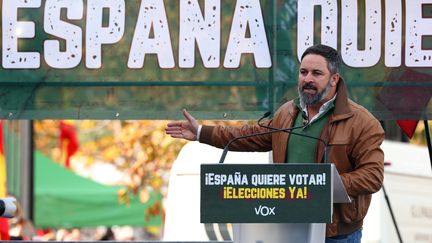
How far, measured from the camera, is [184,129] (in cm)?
685

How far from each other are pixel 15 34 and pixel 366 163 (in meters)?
2.49

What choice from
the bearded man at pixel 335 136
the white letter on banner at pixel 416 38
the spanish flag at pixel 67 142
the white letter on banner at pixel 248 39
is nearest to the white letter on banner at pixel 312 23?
the white letter on banner at pixel 248 39

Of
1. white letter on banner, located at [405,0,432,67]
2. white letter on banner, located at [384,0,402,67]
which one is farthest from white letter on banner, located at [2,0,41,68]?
white letter on banner, located at [405,0,432,67]

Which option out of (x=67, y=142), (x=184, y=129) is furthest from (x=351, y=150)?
(x=67, y=142)

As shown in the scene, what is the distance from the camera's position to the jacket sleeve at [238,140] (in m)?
6.73

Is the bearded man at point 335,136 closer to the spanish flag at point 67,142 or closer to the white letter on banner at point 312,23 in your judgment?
the white letter on banner at point 312,23

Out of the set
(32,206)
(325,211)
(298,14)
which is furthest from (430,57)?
(32,206)

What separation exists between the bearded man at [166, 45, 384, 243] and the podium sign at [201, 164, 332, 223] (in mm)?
389

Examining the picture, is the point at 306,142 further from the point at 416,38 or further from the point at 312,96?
the point at 416,38

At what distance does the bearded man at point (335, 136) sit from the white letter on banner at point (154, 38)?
132cm

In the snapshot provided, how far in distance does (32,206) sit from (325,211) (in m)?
13.3

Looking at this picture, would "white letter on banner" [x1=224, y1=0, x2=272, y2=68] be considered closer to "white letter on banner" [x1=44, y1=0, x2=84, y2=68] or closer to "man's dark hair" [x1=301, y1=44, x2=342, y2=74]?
"white letter on banner" [x1=44, y1=0, x2=84, y2=68]


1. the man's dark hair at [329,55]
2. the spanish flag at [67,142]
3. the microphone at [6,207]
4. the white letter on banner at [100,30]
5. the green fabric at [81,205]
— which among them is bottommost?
the green fabric at [81,205]

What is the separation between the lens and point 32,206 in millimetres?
18766
